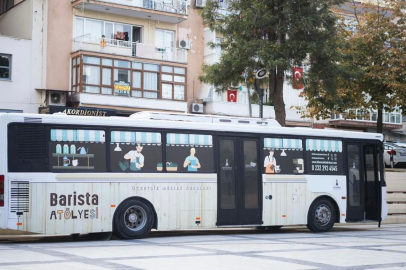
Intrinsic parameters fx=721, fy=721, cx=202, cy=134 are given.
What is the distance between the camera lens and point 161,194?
55.4 ft

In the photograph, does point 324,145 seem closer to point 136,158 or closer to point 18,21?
point 136,158

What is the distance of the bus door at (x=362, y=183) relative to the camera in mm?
20656

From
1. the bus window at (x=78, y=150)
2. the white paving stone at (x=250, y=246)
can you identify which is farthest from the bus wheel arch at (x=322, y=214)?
the bus window at (x=78, y=150)

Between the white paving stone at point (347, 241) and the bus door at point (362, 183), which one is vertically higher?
the bus door at point (362, 183)

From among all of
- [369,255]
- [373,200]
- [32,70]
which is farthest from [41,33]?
[369,255]

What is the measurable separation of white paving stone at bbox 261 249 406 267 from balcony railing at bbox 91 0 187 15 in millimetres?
30057

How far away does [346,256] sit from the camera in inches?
498

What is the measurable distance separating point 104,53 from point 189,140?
23576mm

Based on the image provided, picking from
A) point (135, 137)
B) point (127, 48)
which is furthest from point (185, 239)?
point (127, 48)

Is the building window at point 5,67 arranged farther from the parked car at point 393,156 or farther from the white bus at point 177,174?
the white bus at point 177,174

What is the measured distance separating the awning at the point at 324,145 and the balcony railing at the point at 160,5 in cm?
2358

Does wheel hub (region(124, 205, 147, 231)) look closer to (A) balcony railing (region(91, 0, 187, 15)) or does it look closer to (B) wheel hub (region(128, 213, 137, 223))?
(B) wheel hub (region(128, 213, 137, 223))

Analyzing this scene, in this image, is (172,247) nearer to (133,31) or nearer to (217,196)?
(217,196)

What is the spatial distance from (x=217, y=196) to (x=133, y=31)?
89.3ft
